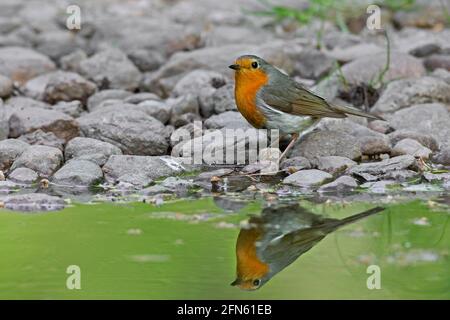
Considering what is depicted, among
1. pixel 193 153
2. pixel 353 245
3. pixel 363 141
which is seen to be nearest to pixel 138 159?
pixel 193 153

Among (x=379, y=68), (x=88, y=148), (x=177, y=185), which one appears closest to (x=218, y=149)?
(x=177, y=185)

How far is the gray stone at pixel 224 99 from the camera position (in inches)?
290

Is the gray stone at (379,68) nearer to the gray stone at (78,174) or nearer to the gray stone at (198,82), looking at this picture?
the gray stone at (198,82)

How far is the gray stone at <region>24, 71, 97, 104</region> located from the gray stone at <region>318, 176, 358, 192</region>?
9.94 feet

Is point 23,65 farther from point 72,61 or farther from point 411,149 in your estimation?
point 411,149

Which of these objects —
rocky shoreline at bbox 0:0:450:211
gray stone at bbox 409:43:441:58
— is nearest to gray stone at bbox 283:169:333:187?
rocky shoreline at bbox 0:0:450:211

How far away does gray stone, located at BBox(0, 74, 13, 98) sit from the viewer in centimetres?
797

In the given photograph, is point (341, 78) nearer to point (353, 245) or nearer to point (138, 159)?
point (138, 159)

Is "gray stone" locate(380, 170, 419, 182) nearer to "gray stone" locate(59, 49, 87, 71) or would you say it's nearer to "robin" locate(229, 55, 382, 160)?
"robin" locate(229, 55, 382, 160)

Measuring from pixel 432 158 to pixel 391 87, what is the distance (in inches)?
57.0

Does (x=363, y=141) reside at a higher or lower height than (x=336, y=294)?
higher

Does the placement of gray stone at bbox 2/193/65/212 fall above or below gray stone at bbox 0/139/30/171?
below

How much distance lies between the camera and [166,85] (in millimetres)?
8438

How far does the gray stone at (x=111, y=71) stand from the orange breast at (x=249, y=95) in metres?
2.28
